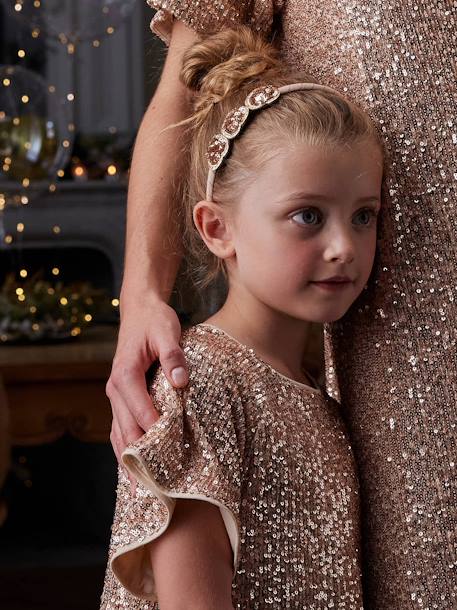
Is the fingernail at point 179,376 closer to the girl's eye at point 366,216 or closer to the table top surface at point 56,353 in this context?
the girl's eye at point 366,216

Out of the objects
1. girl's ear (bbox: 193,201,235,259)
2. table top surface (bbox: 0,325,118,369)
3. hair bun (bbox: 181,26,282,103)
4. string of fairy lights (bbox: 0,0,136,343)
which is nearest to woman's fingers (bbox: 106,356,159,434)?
girl's ear (bbox: 193,201,235,259)

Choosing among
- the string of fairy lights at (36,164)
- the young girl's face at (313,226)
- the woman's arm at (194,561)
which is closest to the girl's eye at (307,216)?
the young girl's face at (313,226)

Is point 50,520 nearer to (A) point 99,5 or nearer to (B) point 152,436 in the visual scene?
(A) point 99,5

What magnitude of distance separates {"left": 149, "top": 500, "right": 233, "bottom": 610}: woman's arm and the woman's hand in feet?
0.21

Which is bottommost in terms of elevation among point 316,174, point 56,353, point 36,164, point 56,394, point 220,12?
point 56,394

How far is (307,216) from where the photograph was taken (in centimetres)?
90

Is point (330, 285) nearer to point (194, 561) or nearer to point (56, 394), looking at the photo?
point (194, 561)


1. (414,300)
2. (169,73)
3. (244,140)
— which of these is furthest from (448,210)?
(169,73)

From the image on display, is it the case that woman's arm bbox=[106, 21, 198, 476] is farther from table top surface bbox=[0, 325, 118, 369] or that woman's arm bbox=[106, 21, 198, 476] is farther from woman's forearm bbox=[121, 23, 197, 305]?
table top surface bbox=[0, 325, 118, 369]

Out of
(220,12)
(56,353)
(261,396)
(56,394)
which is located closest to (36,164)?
(56,353)

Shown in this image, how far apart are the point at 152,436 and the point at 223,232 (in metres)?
0.22

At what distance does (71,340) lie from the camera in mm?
3326

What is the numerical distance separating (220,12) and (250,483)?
0.47 metres

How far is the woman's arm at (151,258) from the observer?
0.92 metres
